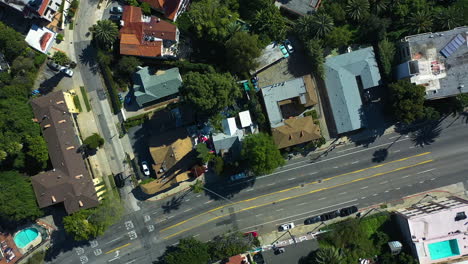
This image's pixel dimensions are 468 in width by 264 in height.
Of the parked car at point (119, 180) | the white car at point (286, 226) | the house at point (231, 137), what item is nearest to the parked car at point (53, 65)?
the parked car at point (119, 180)

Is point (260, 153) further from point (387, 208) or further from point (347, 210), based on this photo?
point (387, 208)

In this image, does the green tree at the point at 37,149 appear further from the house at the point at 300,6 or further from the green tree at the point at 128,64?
the house at the point at 300,6

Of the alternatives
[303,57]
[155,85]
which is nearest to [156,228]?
[155,85]

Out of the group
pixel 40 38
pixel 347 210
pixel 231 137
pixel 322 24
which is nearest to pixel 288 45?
pixel 322 24

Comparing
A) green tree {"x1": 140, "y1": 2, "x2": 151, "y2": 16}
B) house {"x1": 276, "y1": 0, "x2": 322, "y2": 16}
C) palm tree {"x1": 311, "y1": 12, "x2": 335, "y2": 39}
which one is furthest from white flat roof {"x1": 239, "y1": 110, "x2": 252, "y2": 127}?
green tree {"x1": 140, "y1": 2, "x2": 151, "y2": 16}

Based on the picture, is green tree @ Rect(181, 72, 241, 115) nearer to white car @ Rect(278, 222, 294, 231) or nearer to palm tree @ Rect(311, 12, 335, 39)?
palm tree @ Rect(311, 12, 335, 39)

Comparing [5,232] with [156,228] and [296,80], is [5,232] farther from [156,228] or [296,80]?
[296,80]
